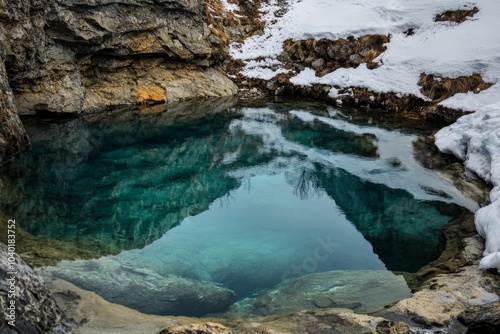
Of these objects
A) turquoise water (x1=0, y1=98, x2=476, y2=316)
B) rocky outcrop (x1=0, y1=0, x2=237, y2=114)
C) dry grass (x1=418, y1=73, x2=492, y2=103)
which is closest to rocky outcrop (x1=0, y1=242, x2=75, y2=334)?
turquoise water (x1=0, y1=98, x2=476, y2=316)

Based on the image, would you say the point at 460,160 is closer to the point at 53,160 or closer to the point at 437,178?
the point at 437,178

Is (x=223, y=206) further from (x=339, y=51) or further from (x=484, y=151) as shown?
(x=339, y=51)

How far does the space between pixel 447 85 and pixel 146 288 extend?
1660 cm

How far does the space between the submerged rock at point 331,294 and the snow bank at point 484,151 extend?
1.67m

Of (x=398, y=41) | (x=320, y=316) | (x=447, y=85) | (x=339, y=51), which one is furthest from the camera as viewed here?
(x=339, y=51)

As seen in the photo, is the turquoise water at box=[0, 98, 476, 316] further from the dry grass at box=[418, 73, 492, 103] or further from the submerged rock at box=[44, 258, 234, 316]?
the dry grass at box=[418, 73, 492, 103]

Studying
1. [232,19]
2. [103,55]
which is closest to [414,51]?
[232,19]

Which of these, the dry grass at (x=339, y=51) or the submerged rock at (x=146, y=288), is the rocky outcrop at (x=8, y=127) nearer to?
the submerged rock at (x=146, y=288)

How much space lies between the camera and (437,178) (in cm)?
1273

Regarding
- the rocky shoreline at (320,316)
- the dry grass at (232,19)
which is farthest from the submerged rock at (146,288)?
the dry grass at (232,19)

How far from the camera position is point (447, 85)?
62.6 ft

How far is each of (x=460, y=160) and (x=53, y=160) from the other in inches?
506

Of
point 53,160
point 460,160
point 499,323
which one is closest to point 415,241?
point 499,323

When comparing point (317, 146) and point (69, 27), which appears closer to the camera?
point (317, 146)
